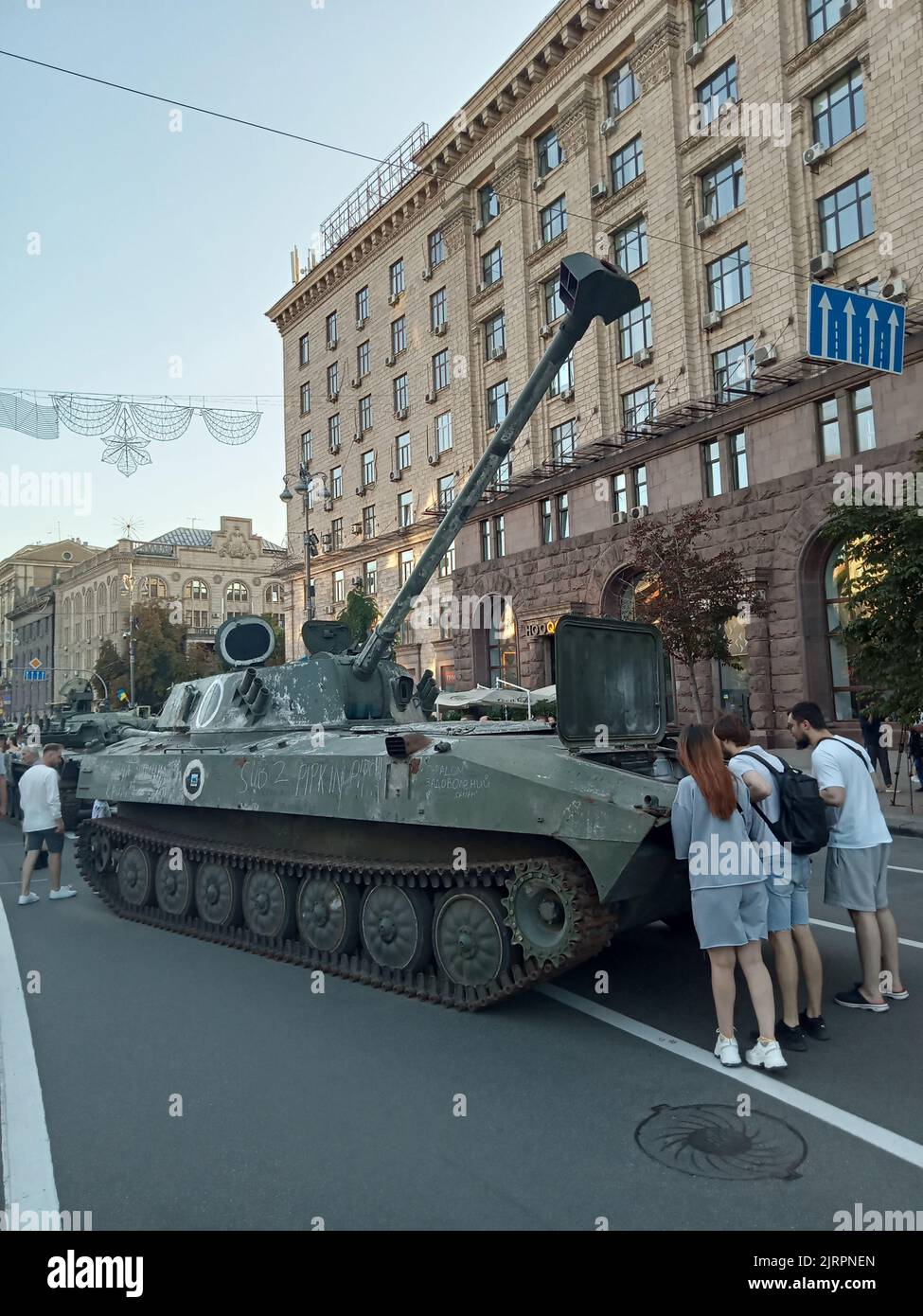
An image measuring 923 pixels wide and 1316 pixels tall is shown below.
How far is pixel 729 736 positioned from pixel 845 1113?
6.71 ft

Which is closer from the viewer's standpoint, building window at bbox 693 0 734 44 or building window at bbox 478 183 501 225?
building window at bbox 693 0 734 44

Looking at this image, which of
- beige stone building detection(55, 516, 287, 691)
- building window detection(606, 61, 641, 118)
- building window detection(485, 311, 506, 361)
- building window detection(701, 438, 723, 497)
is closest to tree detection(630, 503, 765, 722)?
building window detection(701, 438, 723, 497)

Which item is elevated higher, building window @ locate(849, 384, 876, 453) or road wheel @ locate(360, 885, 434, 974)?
building window @ locate(849, 384, 876, 453)

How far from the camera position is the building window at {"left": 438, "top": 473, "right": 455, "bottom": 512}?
32719mm

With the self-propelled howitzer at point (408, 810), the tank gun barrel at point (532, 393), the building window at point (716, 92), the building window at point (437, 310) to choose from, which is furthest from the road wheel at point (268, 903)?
the building window at point (437, 310)

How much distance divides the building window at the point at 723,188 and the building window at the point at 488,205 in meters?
9.20

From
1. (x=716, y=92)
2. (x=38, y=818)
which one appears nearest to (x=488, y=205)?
(x=716, y=92)

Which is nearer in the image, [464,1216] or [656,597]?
[464,1216]

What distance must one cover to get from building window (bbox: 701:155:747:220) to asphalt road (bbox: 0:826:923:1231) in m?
19.7

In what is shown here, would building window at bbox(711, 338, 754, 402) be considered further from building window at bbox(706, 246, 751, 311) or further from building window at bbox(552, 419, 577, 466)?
building window at bbox(552, 419, 577, 466)

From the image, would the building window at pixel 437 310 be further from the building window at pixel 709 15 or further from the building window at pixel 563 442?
the building window at pixel 709 15
